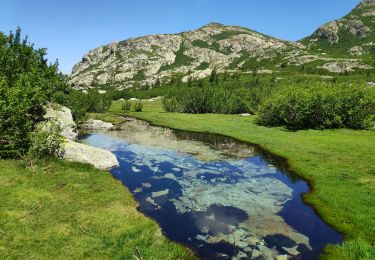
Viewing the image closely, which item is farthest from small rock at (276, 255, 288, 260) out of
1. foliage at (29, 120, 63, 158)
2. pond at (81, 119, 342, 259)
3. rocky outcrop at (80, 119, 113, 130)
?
rocky outcrop at (80, 119, 113, 130)

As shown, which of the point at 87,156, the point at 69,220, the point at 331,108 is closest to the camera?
the point at 69,220

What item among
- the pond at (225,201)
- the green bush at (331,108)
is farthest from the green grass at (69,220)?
the green bush at (331,108)

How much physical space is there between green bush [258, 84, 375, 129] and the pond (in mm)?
24146

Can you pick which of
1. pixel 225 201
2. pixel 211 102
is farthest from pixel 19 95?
pixel 211 102

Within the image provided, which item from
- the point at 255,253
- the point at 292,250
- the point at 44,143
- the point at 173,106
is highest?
the point at 44,143

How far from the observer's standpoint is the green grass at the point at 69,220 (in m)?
18.8

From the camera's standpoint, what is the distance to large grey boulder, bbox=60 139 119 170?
36531mm

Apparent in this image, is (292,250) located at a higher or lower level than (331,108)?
lower

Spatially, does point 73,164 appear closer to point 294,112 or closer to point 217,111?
point 294,112

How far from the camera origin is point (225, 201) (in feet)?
97.6

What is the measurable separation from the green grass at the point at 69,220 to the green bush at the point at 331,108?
175 feet

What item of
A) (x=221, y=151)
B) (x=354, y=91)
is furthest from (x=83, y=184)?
(x=354, y=91)

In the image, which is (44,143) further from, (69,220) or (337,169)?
(337,169)

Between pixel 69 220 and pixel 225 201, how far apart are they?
13.4 metres
